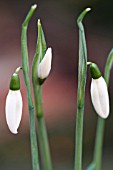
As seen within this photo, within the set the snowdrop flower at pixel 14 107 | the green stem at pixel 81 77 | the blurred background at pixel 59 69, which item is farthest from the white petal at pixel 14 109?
the blurred background at pixel 59 69

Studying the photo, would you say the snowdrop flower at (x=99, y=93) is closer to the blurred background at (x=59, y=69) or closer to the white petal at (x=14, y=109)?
the white petal at (x=14, y=109)

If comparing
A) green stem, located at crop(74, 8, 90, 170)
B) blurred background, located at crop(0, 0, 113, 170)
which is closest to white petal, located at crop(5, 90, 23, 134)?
green stem, located at crop(74, 8, 90, 170)

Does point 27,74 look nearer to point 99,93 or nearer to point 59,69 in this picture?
point 99,93

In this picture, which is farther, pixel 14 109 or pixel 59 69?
pixel 59 69

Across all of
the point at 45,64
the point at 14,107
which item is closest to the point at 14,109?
the point at 14,107

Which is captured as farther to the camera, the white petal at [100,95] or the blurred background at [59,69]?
the blurred background at [59,69]

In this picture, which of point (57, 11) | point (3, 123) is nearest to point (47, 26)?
point (57, 11)

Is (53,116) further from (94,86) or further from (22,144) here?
(94,86)
